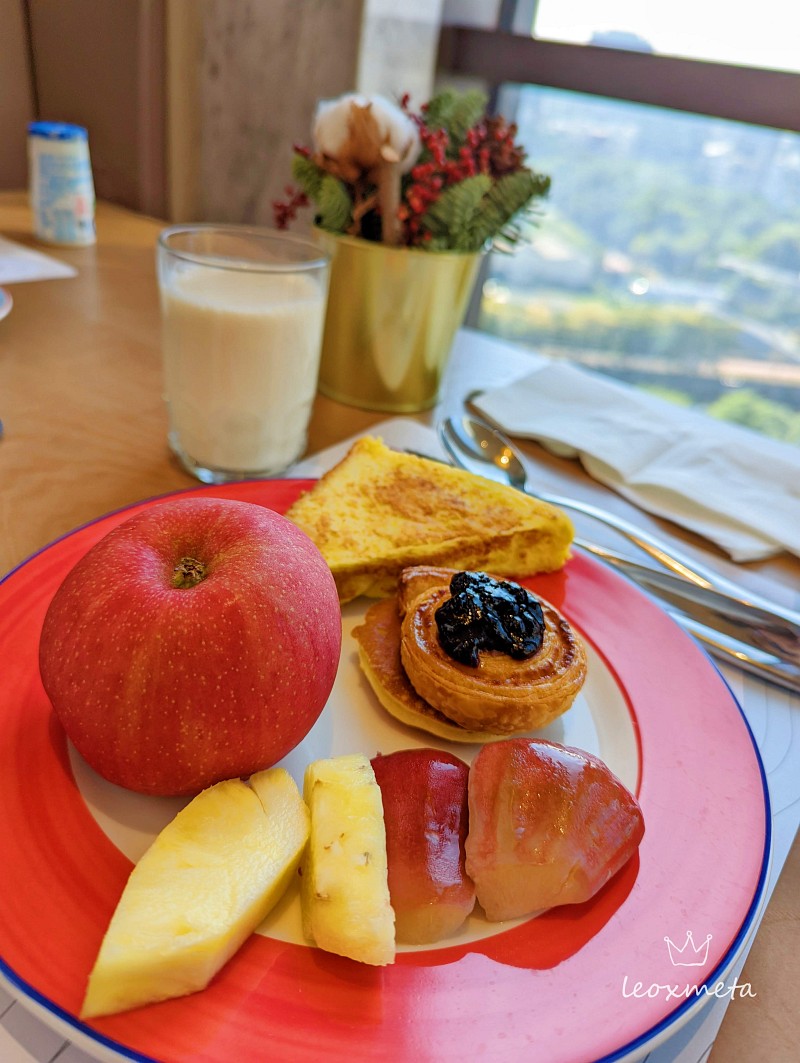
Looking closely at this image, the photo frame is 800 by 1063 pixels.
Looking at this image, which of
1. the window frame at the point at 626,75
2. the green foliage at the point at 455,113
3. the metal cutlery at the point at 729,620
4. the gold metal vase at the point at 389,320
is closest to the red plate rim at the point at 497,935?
the metal cutlery at the point at 729,620

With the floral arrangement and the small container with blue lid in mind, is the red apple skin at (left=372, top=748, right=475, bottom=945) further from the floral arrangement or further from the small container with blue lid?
the small container with blue lid

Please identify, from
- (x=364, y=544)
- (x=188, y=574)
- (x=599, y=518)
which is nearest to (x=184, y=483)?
(x=364, y=544)

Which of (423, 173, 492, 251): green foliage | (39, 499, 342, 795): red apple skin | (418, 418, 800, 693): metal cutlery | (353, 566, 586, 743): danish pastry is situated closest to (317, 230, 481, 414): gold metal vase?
(423, 173, 492, 251): green foliage

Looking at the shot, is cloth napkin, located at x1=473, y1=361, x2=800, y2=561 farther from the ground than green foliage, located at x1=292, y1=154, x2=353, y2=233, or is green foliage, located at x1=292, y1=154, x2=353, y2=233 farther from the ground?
green foliage, located at x1=292, y1=154, x2=353, y2=233

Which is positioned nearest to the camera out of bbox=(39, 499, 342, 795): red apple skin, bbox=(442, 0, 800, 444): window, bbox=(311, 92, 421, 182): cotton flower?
bbox=(39, 499, 342, 795): red apple skin

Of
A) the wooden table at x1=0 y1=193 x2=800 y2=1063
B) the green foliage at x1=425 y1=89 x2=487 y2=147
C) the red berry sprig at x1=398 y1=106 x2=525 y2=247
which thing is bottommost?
the wooden table at x1=0 y1=193 x2=800 y2=1063

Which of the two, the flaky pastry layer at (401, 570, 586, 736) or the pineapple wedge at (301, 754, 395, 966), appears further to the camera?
the flaky pastry layer at (401, 570, 586, 736)
